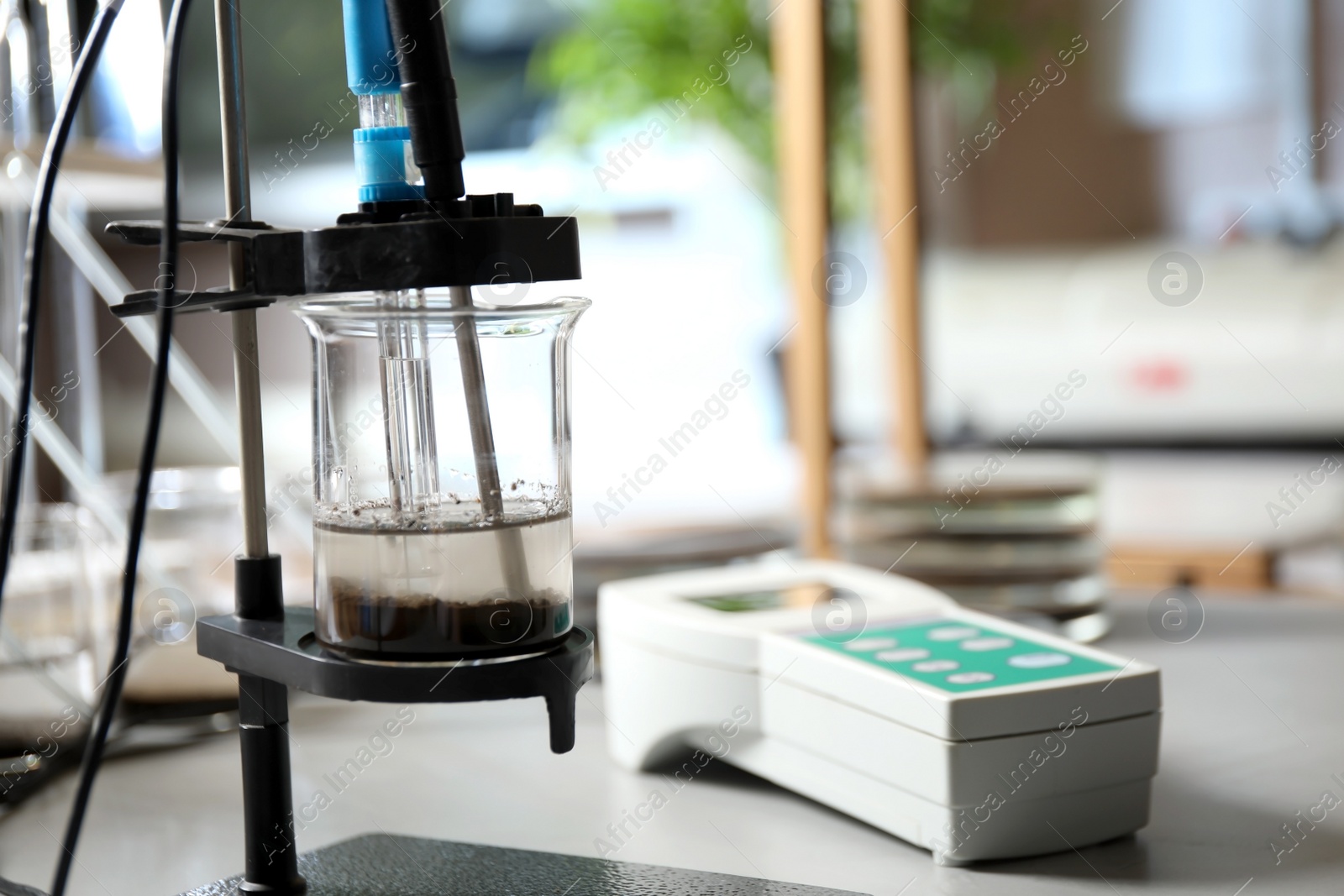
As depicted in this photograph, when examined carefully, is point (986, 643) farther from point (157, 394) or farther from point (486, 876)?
point (157, 394)

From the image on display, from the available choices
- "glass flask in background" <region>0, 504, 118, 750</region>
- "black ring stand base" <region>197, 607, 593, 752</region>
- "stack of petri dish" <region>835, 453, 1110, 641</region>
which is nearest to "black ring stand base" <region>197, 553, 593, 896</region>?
"black ring stand base" <region>197, 607, 593, 752</region>

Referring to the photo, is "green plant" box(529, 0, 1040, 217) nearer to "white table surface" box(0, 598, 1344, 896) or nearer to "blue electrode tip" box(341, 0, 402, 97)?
"white table surface" box(0, 598, 1344, 896)

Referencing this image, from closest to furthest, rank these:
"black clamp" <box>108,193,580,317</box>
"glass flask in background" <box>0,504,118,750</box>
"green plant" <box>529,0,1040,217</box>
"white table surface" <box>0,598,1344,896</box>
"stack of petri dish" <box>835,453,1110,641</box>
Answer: "black clamp" <box>108,193,580,317</box> → "white table surface" <box>0,598,1344,896</box> → "glass flask in background" <box>0,504,118,750</box> → "stack of petri dish" <box>835,453,1110,641</box> → "green plant" <box>529,0,1040,217</box>

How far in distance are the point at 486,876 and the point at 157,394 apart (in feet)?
0.72

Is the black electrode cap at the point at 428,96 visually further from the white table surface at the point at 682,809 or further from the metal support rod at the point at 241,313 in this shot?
the white table surface at the point at 682,809

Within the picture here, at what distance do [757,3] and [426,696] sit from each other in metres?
1.56

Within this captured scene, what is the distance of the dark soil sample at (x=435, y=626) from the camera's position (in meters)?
0.39

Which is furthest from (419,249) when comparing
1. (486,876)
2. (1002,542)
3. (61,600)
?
(1002,542)

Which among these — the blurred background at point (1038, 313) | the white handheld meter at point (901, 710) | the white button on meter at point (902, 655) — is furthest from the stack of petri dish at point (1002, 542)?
the white button on meter at point (902, 655)

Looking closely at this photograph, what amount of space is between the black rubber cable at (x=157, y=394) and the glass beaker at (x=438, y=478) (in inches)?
1.7

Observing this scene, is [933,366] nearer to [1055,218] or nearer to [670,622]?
[1055,218]

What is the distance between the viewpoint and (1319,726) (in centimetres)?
64

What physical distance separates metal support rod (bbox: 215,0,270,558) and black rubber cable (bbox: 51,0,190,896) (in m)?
0.03

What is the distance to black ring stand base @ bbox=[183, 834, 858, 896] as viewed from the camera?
1.48ft
